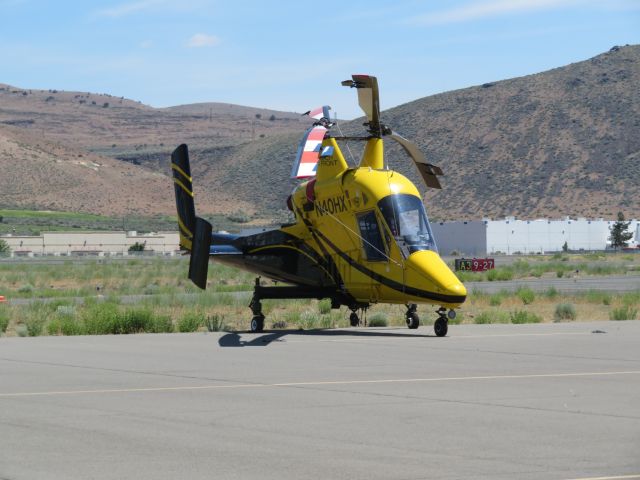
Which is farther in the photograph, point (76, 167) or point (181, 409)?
point (76, 167)

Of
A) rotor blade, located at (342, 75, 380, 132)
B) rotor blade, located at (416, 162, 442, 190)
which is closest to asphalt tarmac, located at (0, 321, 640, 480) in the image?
rotor blade, located at (416, 162, 442, 190)

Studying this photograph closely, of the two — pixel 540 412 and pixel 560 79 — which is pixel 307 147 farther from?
pixel 560 79

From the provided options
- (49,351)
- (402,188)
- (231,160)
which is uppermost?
(231,160)

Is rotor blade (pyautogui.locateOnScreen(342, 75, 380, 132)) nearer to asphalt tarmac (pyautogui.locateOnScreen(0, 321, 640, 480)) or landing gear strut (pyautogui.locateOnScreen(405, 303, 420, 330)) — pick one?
landing gear strut (pyautogui.locateOnScreen(405, 303, 420, 330))

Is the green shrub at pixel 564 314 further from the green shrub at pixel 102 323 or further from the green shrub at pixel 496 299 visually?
the green shrub at pixel 102 323

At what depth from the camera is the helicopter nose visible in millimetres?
20812

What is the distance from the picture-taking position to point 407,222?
2206 cm

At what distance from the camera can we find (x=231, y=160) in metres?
192

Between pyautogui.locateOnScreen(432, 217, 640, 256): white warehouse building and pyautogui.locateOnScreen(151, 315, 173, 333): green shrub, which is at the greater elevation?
pyautogui.locateOnScreen(432, 217, 640, 256): white warehouse building

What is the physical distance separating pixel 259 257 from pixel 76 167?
145260mm

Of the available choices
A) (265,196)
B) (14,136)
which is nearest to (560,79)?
(265,196)

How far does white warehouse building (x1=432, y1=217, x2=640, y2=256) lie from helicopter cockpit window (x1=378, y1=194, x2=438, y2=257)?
83846 millimetres

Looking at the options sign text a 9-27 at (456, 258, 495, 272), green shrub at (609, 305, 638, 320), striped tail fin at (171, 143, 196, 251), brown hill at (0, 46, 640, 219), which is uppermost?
brown hill at (0, 46, 640, 219)

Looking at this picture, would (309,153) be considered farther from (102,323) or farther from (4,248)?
(4,248)
